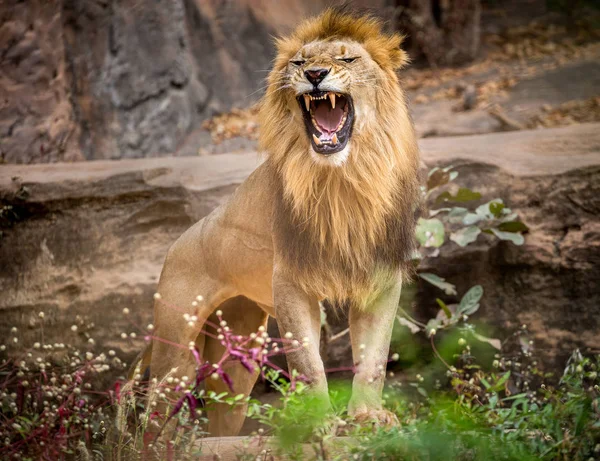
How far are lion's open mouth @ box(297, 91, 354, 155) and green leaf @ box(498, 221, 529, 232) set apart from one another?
5.71ft

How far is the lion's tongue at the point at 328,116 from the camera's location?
11.8 ft

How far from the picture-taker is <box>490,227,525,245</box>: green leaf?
4.91 meters

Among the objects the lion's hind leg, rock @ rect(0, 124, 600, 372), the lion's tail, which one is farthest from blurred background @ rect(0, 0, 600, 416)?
the lion's hind leg

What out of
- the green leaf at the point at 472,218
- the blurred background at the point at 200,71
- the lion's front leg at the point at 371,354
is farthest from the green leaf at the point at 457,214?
the blurred background at the point at 200,71

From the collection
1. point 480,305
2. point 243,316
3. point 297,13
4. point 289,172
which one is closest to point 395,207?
point 289,172

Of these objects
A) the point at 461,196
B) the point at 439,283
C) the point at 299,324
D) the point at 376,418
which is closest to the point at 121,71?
the point at 461,196

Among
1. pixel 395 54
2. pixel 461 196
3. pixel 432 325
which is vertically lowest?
pixel 432 325

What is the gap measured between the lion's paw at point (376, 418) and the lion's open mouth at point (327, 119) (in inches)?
42.7

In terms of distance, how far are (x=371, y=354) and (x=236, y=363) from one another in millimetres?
998

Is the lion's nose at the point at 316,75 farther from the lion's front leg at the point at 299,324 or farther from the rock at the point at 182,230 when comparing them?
the rock at the point at 182,230

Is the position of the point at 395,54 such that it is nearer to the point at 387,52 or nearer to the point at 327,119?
the point at 387,52

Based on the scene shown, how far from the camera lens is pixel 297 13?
36.3 feet

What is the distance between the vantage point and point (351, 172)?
358 centimetres

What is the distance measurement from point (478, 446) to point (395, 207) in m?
1.25
